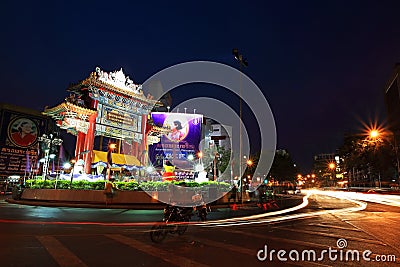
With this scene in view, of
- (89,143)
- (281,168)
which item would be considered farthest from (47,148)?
(281,168)

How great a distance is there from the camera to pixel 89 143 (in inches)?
1065

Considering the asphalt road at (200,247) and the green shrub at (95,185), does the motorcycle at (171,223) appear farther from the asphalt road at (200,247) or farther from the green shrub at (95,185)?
the green shrub at (95,185)

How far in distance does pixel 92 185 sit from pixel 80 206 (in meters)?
2.40

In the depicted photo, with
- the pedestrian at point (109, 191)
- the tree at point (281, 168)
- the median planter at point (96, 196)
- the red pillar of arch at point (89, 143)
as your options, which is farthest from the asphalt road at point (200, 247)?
the tree at point (281, 168)

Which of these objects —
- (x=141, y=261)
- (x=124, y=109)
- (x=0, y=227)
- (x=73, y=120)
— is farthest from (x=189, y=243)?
(x=124, y=109)

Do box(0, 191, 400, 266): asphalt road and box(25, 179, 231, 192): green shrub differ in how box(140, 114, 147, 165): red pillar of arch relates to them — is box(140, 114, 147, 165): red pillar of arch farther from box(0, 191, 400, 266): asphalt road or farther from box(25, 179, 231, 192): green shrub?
box(0, 191, 400, 266): asphalt road

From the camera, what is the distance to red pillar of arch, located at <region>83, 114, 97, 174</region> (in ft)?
87.8

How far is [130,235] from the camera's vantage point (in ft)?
28.4

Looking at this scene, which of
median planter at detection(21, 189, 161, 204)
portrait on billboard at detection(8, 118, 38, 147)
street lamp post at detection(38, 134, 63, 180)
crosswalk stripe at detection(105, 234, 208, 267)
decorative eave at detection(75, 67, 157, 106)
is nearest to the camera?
crosswalk stripe at detection(105, 234, 208, 267)

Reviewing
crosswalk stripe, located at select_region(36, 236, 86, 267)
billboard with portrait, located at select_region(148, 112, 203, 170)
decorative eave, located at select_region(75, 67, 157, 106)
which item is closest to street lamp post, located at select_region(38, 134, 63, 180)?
decorative eave, located at select_region(75, 67, 157, 106)

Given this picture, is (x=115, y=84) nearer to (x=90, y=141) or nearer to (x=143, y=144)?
(x=90, y=141)

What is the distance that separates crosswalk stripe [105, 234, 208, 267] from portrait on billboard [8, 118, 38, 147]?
172 feet

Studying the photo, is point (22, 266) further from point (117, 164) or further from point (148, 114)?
point (148, 114)

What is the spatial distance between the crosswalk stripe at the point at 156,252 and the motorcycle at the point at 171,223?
1.70 feet
